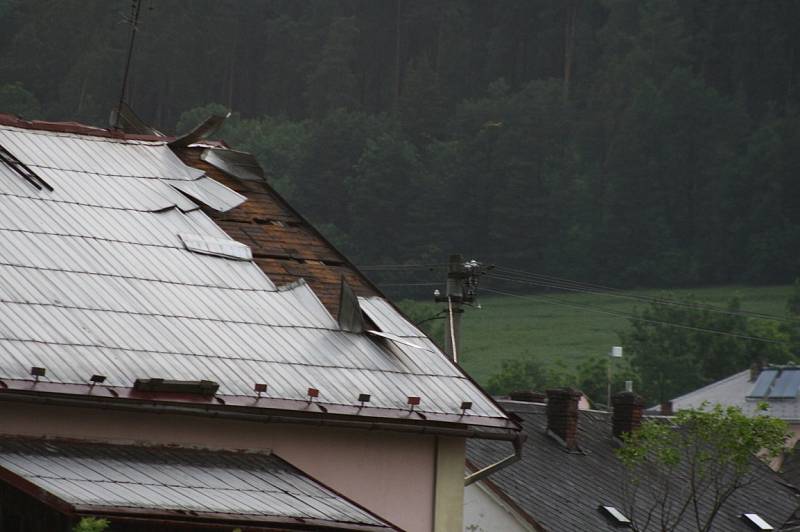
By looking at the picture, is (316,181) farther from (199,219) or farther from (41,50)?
(199,219)

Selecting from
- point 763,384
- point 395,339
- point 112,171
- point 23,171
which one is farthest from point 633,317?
point 23,171

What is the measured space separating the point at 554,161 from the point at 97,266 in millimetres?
170322

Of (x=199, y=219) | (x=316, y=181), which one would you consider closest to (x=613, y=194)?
(x=316, y=181)

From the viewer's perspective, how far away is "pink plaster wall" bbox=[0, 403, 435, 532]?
16.0 metres

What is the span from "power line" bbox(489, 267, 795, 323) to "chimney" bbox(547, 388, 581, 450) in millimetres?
71849

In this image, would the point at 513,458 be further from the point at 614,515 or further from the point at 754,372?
the point at 754,372

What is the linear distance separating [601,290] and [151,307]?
139 meters

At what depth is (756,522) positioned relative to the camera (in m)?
36.4

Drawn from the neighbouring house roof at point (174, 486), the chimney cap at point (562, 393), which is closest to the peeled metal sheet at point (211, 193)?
the neighbouring house roof at point (174, 486)

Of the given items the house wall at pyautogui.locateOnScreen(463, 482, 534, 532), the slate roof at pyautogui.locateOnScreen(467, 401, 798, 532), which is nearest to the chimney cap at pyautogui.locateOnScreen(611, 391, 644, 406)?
the slate roof at pyautogui.locateOnScreen(467, 401, 798, 532)

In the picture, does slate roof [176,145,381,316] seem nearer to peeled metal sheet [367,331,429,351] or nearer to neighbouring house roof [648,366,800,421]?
peeled metal sheet [367,331,429,351]

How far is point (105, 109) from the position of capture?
15138 centimetres

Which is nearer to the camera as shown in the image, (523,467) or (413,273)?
(523,467)

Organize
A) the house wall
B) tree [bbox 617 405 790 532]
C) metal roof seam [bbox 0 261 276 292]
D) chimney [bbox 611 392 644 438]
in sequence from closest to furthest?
metal roof seam [bbox 0 261 276 292]
tree [bbox 617 405 790 532]
the house wall
chimney [bbox 611 392 644 438]
